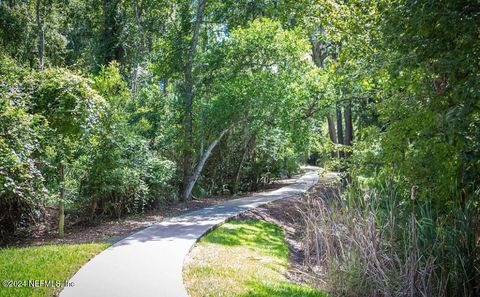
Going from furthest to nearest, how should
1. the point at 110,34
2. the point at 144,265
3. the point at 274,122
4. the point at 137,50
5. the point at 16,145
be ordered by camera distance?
the point at 137,50
the point at 110,34
the point at 274,122
the point at 16,145
the point at 144,265

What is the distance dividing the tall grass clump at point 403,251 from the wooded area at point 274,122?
0.03 m

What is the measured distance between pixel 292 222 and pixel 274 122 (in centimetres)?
394

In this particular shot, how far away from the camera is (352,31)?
355 inches

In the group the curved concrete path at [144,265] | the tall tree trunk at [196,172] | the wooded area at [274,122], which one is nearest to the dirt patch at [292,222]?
the wooded area at [274,122]

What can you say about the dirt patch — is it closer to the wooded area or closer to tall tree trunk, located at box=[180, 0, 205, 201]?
the wooded area

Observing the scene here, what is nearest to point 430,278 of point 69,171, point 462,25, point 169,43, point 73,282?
point 462,25

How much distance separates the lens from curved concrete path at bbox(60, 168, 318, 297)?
512 cm

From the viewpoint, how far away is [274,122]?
15.2m

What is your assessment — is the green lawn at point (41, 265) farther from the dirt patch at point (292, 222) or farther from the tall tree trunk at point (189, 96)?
the tall tree trunk at point (189, 96)

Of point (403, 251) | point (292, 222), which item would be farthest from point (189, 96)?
point (403, 251)

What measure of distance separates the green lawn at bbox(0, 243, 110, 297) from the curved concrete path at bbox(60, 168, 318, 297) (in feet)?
0.63

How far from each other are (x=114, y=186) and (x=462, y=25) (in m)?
8.26

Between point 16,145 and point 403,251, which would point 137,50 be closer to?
point 16,145

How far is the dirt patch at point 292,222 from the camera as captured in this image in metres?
7.77
